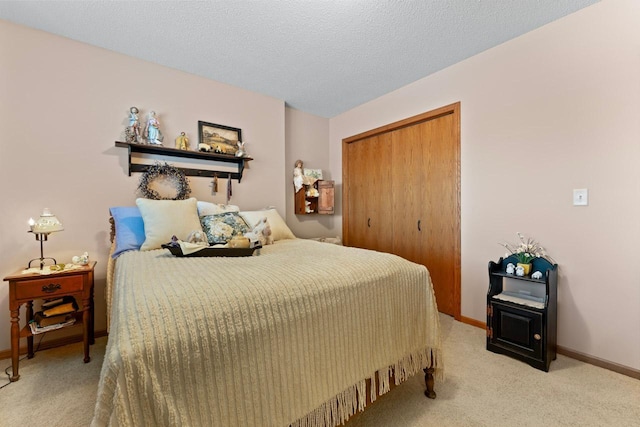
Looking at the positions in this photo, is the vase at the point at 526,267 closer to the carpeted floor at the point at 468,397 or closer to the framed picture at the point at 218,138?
the carpeted floor at the point at 468,397

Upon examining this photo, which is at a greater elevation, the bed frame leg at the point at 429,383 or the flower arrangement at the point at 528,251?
the flower arrangement at the point at 528,251

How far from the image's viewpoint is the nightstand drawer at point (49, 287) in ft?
5.57

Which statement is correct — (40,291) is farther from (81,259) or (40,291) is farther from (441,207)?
(441,207)

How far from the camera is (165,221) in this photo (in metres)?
2.07

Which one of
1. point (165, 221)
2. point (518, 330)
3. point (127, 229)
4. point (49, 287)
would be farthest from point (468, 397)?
point (49, 287)

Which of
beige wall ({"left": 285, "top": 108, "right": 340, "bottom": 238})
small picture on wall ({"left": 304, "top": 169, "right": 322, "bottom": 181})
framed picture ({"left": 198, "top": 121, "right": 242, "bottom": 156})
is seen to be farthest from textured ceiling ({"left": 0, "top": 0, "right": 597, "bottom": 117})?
small picture on wall ({"left": 304, "top": 169, "right": 322, "bottom": 181})

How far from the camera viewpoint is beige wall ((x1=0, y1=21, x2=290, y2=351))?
1.99 metres

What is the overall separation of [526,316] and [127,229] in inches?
119

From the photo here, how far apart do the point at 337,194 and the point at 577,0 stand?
9.56 feet

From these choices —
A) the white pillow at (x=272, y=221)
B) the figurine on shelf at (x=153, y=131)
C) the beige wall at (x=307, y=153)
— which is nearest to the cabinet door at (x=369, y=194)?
the beige wall at (x=307, y=153)

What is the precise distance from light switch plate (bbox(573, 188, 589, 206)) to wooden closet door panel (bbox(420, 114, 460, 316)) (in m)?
0.84

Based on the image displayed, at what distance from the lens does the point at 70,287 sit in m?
1.83

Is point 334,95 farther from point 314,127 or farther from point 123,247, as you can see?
point 123,247

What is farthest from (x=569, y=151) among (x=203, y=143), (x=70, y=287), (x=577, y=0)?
(x=70, y=287)
